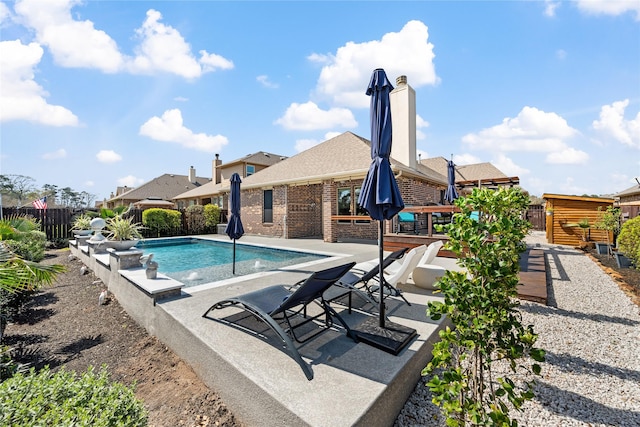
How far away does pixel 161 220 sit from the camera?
55.1 feet

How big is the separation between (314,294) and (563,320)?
4608 mm

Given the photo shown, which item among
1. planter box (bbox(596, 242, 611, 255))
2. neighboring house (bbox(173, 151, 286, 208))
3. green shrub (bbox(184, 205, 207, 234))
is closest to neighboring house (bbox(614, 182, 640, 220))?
planter box (bbox(596, 242, 611, 255))

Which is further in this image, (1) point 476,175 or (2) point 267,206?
(1) point 476,175

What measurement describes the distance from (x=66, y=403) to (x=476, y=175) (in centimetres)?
2379

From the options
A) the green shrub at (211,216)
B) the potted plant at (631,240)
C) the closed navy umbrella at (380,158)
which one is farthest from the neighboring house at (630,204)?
the green shrub at (211,216)

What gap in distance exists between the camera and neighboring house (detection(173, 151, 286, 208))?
23.7 m

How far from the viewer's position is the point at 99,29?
7.44 metres

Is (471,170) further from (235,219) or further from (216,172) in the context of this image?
(216,172)

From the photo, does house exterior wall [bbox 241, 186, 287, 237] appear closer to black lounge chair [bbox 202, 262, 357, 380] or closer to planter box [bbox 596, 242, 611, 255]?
black lounge chair [bbox 202, 262, 357, 380]

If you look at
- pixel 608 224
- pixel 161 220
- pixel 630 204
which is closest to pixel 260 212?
pixel 161 220

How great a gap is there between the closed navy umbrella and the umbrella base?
3.60ft

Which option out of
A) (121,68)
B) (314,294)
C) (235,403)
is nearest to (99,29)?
(121,68)

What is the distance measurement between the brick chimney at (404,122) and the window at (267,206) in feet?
24.0

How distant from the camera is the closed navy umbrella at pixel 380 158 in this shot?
366 cm
